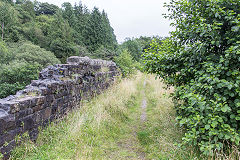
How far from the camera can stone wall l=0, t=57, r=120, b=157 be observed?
Result: 8.51 feet

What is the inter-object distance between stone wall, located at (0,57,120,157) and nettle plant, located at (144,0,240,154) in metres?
2.71

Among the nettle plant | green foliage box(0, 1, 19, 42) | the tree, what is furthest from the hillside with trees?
the nettle plant

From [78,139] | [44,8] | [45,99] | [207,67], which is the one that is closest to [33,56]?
[45,99]

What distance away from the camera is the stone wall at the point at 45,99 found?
259 cm

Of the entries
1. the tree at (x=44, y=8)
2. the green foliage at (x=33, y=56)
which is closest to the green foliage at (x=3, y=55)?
the green foliage at (x=33, y=56)

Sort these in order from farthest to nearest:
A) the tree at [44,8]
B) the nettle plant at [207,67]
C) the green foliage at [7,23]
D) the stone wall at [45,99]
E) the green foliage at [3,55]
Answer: the tree at [44,8]
the green foliage at [7,23]
the green foliage at [3,55]
the stone wall at [45,99]
the nettle plant at [207,67]

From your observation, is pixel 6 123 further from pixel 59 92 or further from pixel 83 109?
pixel 83 109

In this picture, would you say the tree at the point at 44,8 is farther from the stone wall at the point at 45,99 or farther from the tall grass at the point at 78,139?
the tall grass at the point at 78,139

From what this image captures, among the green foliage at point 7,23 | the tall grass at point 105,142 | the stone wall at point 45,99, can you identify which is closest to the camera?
the stone wall at point 45,99

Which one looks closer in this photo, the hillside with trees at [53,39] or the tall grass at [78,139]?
the tall grass at [78,139]

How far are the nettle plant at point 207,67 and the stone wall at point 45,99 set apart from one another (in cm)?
271

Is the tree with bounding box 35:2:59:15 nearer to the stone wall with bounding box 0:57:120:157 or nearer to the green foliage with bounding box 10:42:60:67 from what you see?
the green foliage with bounding box 10:42:60:67

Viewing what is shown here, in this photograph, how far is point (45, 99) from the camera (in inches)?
142

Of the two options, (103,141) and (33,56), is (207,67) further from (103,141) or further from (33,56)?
(33,56)
